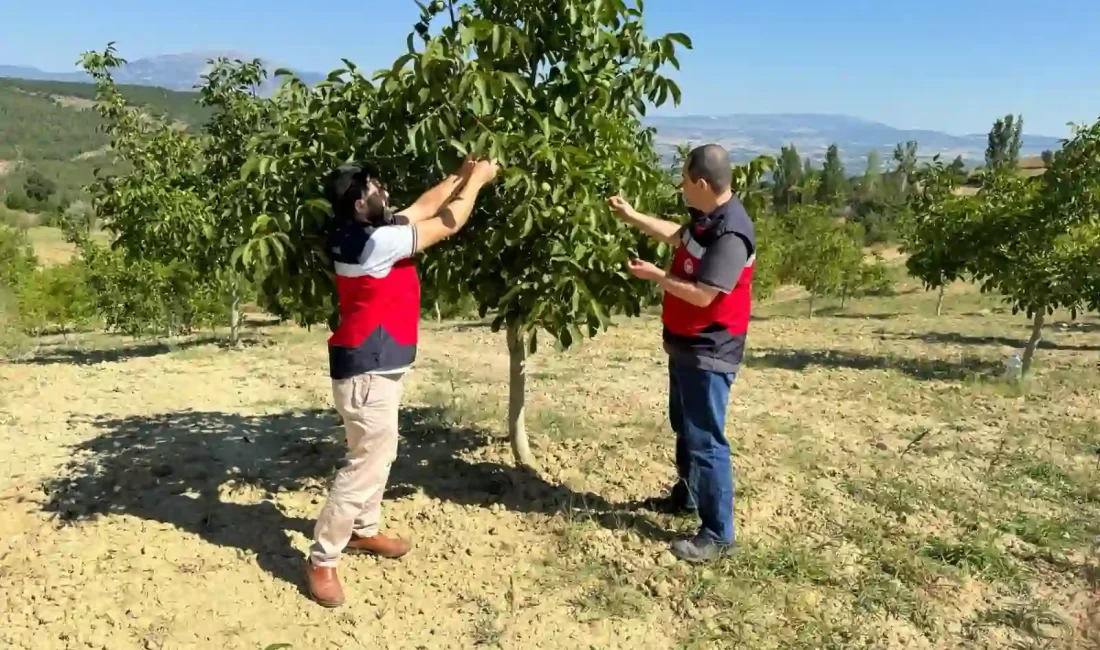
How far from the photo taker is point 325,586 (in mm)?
3701

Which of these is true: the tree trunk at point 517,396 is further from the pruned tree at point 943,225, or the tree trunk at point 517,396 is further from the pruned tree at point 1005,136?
the pruned tree at point 1005,136

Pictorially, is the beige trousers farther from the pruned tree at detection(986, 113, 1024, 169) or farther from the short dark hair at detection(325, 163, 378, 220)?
the pruned tree at detection(986, 113, 1024, 169)

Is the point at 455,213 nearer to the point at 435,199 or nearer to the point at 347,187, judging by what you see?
the point at 435,199

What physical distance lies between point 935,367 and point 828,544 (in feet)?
20.3

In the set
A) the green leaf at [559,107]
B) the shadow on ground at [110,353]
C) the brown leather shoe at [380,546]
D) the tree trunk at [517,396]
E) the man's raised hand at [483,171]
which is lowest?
the shadow on ground at [110,353]

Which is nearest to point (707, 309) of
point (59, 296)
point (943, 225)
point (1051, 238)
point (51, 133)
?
A: point (1051, 238)

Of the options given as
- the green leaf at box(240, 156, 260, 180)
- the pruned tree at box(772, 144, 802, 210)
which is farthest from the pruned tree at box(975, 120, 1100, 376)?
the pruned tree at box(772, 144, 802, 210)

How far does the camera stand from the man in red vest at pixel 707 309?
11.8ft

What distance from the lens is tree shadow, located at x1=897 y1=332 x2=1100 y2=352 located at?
1275cm

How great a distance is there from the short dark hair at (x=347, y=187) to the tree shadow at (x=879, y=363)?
6962 mm

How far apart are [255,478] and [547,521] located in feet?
6.19

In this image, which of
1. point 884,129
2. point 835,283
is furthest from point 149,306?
point 884,129

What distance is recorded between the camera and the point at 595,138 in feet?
13.6

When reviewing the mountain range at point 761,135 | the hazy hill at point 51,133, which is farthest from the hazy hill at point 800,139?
the hazy hill at point 51,133
